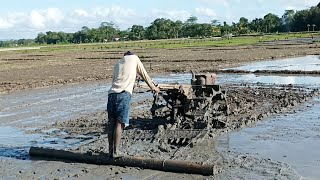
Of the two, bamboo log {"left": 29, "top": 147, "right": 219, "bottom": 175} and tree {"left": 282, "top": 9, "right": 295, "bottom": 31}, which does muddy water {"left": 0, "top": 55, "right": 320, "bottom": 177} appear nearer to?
bamboo log {"left": 29, "top": 147, "right": 219, "bottom": 175}

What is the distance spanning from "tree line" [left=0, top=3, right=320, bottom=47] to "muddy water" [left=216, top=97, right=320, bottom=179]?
95.5m

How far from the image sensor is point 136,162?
293 inches

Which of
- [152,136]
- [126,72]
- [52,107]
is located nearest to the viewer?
[126,72]

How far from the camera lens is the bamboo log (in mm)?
7027

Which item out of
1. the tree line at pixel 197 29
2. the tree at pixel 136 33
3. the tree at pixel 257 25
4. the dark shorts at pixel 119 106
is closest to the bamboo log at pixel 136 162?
the dark shorts at pixel 119 106

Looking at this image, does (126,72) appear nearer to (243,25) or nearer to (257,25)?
(257,25)

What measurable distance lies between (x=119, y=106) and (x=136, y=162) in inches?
36.4

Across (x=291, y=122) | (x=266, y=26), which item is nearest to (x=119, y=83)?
(x=291, y=122)

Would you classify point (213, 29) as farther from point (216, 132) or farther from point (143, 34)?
point (216, 132)

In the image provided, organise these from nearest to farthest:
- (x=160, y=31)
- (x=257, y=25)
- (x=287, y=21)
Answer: (x=287, y=21), (x=257, y=25), (x=160, y=31)

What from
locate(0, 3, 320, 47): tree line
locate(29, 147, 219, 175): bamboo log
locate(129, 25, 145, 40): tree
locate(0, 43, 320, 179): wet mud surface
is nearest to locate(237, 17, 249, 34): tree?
locate(0, 3, 320, 47): tree line

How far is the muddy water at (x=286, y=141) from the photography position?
26.0ft

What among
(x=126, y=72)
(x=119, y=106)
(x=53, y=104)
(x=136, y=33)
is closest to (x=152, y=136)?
(x=119, y=106)

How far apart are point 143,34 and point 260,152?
121m
